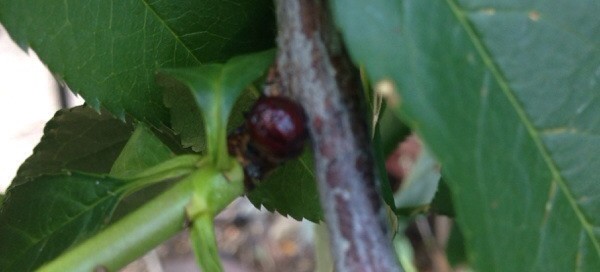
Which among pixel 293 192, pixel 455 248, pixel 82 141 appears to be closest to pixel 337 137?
pixel 293 192

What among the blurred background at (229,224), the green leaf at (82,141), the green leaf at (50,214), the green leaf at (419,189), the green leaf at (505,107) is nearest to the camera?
the green leaf at (505,107)

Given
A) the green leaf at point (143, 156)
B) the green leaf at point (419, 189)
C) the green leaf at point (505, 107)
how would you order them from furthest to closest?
the green leaf at point (419, 189), the green leaf at point (143, 156), the green leaf at point (505, 107)

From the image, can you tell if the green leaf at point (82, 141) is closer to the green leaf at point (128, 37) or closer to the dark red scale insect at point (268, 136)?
the green leaf at point (128, 37)

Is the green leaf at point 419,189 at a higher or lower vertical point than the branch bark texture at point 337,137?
lower

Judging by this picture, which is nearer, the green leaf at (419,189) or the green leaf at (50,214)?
the green leaf at (50,214)

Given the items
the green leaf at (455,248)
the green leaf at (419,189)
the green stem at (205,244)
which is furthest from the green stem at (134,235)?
the green leaf at (455,248)

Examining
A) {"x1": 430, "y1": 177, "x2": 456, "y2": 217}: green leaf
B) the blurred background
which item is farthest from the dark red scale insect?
the blurred background

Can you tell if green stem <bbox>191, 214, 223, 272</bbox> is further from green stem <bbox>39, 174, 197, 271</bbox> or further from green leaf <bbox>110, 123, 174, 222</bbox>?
green leaf <bbox>110, 123, 174, 222</bbox>

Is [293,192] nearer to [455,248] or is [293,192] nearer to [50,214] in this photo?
[50,214]
